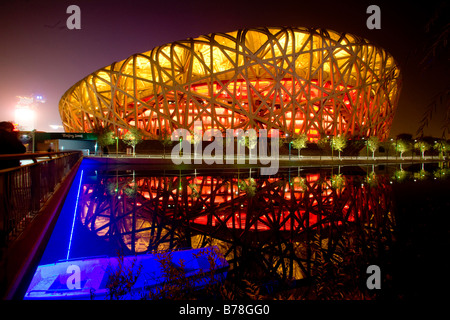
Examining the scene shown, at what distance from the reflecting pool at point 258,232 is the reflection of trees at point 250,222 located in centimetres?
2

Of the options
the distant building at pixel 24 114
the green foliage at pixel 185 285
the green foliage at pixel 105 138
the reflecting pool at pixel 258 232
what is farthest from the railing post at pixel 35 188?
the distant building at pixel 24 114

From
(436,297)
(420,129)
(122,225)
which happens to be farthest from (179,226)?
(420,129)

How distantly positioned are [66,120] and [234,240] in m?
64.6

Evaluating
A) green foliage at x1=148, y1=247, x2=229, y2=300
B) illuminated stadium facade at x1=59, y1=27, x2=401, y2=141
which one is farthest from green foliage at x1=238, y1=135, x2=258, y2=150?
green foliage at x1=148, y1=247, x2=229, y2=300

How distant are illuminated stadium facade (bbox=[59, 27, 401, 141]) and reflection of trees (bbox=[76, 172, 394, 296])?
107 ft

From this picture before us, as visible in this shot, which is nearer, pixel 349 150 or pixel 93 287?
pixel 93 287

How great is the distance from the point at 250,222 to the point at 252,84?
40.3m

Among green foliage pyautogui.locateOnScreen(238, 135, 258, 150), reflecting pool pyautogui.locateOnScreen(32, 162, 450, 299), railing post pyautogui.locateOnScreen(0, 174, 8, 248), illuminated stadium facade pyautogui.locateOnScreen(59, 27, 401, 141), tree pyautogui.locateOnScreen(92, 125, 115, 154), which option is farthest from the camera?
tree pyautogui.locateOnScreen(92, 125, 115, 154)

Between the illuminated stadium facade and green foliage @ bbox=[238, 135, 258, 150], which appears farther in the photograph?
the illuminated stadium facade

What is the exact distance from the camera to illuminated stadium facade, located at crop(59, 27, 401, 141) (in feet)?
132

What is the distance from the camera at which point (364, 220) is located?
6582mm

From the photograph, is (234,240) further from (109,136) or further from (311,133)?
(311,133)

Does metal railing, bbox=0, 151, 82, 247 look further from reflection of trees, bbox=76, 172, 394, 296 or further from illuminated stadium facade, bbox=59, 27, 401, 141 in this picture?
illuminated stadium facade, bbox=59, 27, 401, 141

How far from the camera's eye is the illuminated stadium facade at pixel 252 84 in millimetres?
40312
